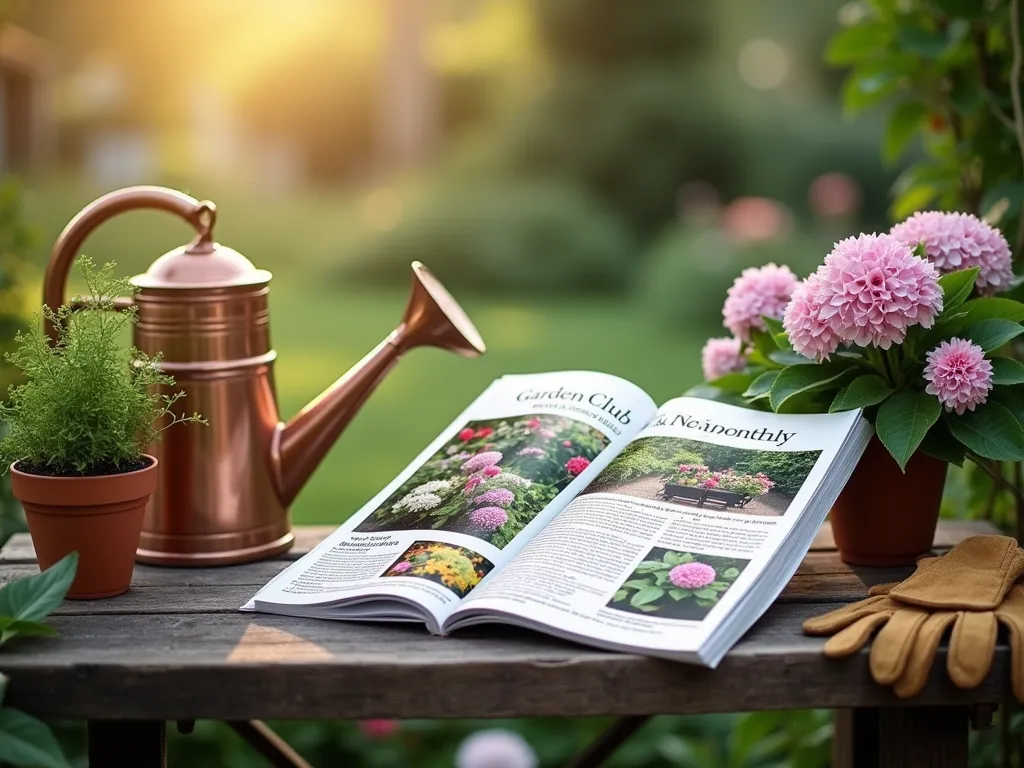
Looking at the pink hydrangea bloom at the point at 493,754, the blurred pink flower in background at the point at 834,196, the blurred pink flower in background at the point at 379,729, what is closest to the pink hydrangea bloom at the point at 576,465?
the pink hydrangea bloom at the point at 493,754

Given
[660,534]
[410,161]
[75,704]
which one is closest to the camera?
[75,704]

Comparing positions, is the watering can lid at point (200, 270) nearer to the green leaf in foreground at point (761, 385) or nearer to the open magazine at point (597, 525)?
the open magazine at point (597, 525)

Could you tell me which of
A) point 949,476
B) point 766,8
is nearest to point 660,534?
point 949,476

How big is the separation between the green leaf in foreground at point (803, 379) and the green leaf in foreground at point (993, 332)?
0.11m

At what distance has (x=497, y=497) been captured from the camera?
1.04 meters

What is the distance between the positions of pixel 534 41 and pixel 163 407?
8214 mm

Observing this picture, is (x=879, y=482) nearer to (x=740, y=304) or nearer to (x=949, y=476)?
(x=740, y=304)

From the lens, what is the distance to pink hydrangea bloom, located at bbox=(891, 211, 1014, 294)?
1.08 meters

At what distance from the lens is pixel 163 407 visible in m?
1.10

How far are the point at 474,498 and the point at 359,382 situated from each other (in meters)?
0.20

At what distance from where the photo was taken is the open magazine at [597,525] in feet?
2.88

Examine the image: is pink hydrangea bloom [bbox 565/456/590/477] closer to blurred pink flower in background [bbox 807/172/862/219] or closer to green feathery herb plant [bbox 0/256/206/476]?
green feathery herb plant [bbox 0/256/206/476]

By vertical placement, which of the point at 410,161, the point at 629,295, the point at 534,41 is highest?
the point at 534,41

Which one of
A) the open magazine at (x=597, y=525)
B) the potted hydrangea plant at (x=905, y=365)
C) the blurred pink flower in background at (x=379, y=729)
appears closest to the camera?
the open magazine at (x=597, y=525)
